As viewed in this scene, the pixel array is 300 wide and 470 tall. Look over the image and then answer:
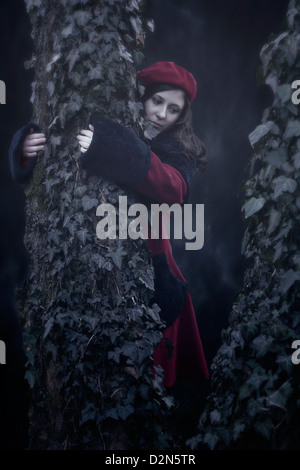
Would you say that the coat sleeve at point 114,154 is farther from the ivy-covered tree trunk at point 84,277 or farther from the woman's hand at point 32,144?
the woman's hand at point 32,144

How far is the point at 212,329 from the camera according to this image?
3041 mm

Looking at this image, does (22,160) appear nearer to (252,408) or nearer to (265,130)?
(265,130)

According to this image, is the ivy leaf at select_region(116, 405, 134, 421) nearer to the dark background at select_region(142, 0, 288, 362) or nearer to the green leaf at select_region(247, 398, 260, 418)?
the green leaf at select_region(247, 398, 260, 418)

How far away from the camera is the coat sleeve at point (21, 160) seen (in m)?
2.31

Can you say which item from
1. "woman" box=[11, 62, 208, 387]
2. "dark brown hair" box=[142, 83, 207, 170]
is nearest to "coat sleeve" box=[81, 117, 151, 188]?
"woman" box=[11, 62, 208, 387]

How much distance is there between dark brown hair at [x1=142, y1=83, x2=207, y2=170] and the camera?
2818 mm

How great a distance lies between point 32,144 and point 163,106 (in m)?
1.10

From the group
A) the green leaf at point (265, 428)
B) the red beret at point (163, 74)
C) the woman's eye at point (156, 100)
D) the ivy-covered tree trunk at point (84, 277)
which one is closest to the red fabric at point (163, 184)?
the ivy-covered tree trunk at point (84, 277)

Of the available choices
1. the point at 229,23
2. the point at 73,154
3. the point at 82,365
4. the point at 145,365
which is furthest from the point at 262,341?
the point at 229,23

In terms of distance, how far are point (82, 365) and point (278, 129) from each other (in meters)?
1.65

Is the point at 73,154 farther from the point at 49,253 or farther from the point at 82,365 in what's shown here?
the point at 82,365

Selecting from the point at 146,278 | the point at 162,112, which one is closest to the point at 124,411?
the point at 146,278

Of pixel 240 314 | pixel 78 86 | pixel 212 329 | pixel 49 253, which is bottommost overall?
pixel 212 329

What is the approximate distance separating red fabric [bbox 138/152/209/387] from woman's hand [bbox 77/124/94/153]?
48 cm
